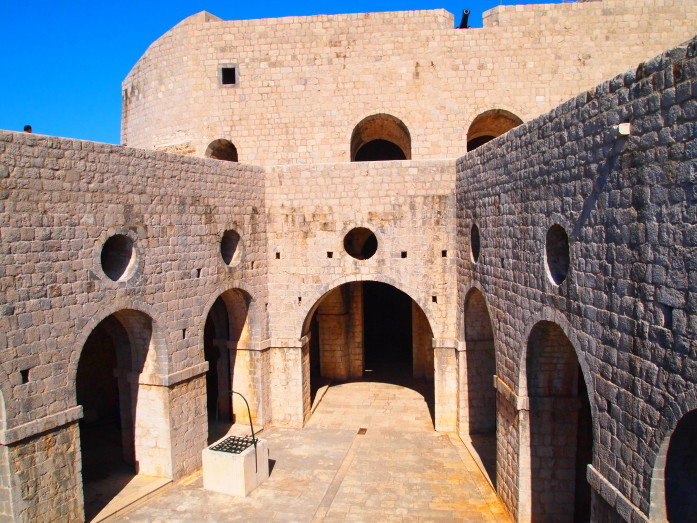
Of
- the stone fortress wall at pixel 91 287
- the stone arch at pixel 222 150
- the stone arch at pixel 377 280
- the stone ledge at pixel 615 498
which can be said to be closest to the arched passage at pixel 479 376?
the stone arch at pixel 377 280

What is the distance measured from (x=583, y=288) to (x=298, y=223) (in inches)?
315

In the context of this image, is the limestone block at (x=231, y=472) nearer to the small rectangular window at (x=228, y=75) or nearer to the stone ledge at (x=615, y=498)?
the stone ledge at (x=615, y=498)

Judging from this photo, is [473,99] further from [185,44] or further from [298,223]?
[185,44]

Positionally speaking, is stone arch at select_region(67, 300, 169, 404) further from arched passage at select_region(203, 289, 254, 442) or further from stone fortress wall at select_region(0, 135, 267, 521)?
arched passage at select_region(203, 289, 254, 442)

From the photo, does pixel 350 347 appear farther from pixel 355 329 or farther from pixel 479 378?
pixel 479 378

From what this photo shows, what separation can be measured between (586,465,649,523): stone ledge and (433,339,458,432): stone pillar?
21.5 ft

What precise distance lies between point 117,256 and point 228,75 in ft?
27.5

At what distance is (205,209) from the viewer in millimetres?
11312

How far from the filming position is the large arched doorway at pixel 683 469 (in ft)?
20.1

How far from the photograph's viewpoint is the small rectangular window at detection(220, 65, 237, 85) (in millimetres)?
15883

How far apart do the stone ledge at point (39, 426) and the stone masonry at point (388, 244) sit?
0.03 meters

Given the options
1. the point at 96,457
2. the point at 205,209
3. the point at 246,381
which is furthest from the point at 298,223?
the point at 96,457

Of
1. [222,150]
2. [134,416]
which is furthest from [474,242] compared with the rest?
[222,150]

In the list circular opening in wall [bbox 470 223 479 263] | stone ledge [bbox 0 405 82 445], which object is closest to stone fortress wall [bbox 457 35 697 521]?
circular opening in wall [bbox 470 223 479 263]
